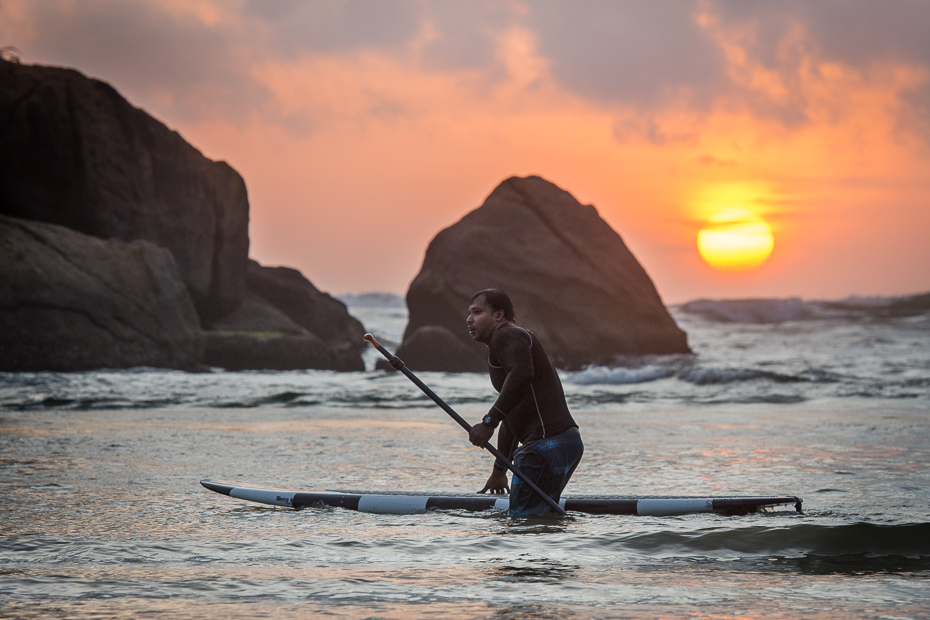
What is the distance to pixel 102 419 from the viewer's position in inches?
523

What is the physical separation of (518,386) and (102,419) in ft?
32.7

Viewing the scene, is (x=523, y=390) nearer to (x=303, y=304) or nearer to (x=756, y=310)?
(x=303, y=304)

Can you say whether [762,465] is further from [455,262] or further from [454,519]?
[455,262]

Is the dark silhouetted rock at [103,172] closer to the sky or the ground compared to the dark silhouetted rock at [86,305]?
closer to the sky

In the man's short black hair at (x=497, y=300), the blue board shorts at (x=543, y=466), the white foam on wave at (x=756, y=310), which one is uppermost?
the white foam on wave at (x=756, y=310)

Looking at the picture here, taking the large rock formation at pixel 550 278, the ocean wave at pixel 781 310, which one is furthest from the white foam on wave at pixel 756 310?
the large rock formation at pixel 550 278

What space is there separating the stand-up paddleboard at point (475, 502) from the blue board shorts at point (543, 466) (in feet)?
1.36

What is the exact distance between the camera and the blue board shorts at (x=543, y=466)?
555cm

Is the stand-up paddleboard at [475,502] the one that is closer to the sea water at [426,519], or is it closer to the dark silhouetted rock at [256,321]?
the sea water at [426,519]

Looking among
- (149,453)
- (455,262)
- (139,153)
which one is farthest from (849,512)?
(139,153)

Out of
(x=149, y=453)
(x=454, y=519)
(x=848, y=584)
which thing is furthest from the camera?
(x=149, y=453)

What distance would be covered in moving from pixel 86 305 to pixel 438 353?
923 cm

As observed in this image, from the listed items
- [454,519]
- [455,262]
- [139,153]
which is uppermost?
[139,153]

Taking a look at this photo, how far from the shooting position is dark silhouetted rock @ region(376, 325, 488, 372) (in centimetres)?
2430
